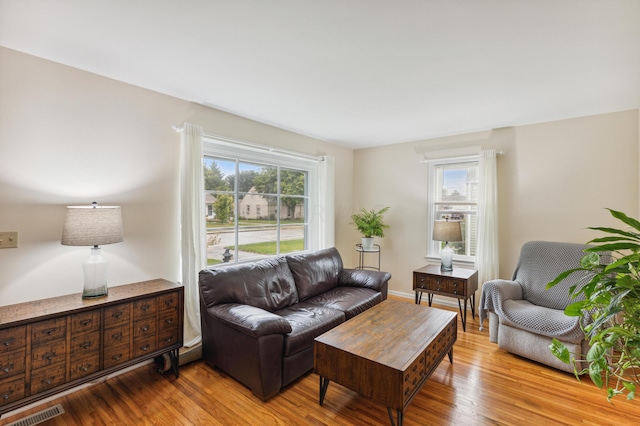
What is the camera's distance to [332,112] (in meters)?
3.25

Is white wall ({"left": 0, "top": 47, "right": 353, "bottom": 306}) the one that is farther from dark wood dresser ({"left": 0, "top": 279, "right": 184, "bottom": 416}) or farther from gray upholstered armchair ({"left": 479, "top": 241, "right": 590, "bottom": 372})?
gray upholstered armchair ({"left": 479, "top": 241, "right": 590, "bottom": 372})

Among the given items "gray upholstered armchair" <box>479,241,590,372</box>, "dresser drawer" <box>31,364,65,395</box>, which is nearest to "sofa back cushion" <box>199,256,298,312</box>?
"dresser drawer" <box>31,364,65,395</box>

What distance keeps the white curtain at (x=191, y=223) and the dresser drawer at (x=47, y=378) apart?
3.22ft

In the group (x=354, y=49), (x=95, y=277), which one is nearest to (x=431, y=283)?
(x=354, y=49)

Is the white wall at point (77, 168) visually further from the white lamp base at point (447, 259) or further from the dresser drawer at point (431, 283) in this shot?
the white lamp base at point (447, 259)

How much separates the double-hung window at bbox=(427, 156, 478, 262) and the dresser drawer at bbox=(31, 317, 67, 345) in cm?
405

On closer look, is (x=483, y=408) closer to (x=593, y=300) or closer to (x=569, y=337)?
(x=569, y=337)

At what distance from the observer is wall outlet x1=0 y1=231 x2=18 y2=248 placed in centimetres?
198

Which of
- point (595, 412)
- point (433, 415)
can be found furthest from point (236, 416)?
point (595, 412)

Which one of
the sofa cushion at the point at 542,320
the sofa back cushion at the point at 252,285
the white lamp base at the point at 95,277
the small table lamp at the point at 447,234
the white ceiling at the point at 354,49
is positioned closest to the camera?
the white ceiling at the point at 354,49

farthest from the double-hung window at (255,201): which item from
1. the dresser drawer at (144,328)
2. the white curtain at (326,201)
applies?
the dresser drawer at (144,328)

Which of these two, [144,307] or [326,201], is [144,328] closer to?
[144,307]

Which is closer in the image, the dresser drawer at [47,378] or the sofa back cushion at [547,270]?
the dresser drawer at [47,378]

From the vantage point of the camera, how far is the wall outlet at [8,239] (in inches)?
77.9
